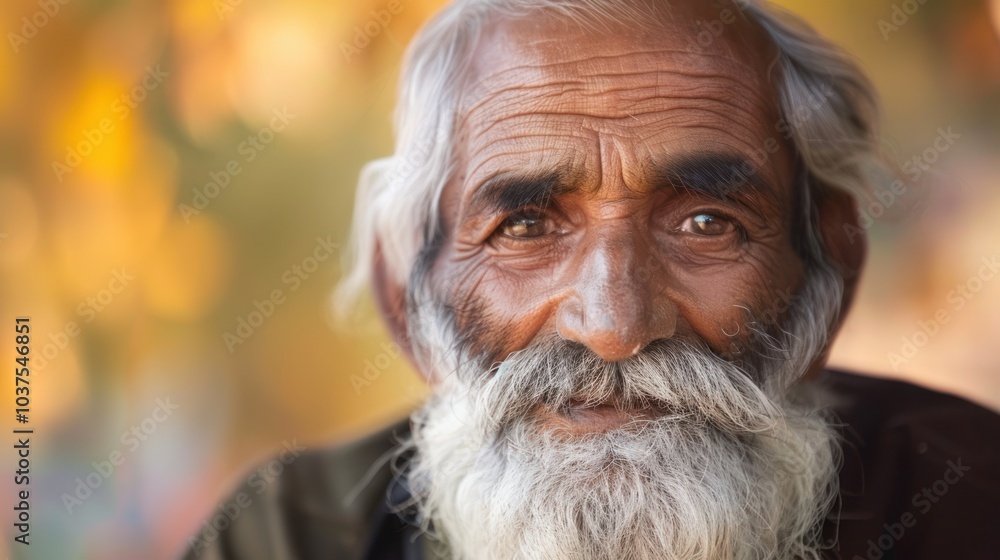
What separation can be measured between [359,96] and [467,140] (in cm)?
130

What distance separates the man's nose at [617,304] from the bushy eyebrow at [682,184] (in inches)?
6.7

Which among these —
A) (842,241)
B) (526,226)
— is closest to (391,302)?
(526,226)

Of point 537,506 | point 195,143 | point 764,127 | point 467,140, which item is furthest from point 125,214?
point 764,127

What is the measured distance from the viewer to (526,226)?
1.73 metres

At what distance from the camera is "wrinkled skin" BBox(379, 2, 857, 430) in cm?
162

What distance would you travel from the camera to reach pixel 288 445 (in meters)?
2.77

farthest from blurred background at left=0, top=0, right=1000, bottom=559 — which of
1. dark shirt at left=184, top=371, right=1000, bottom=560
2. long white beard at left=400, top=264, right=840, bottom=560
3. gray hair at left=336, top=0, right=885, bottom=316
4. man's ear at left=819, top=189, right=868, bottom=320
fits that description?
long white beard at left=400, top=264, right=840, bottom=560

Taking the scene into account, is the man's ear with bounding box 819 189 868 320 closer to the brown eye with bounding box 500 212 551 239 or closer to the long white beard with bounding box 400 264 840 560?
the long white beard with bounding box 400 264 840 560

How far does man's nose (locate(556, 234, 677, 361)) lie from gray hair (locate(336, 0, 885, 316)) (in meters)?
0.50

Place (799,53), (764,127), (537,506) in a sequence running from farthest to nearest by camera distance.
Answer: (799,53) → (764,127) → (537,506)

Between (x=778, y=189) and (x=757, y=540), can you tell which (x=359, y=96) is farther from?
(x=757, y=540)

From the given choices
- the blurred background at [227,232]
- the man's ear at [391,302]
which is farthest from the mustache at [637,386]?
the blurred background at [227,232]

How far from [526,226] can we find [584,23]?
0.49 m

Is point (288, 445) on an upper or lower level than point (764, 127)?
lower
